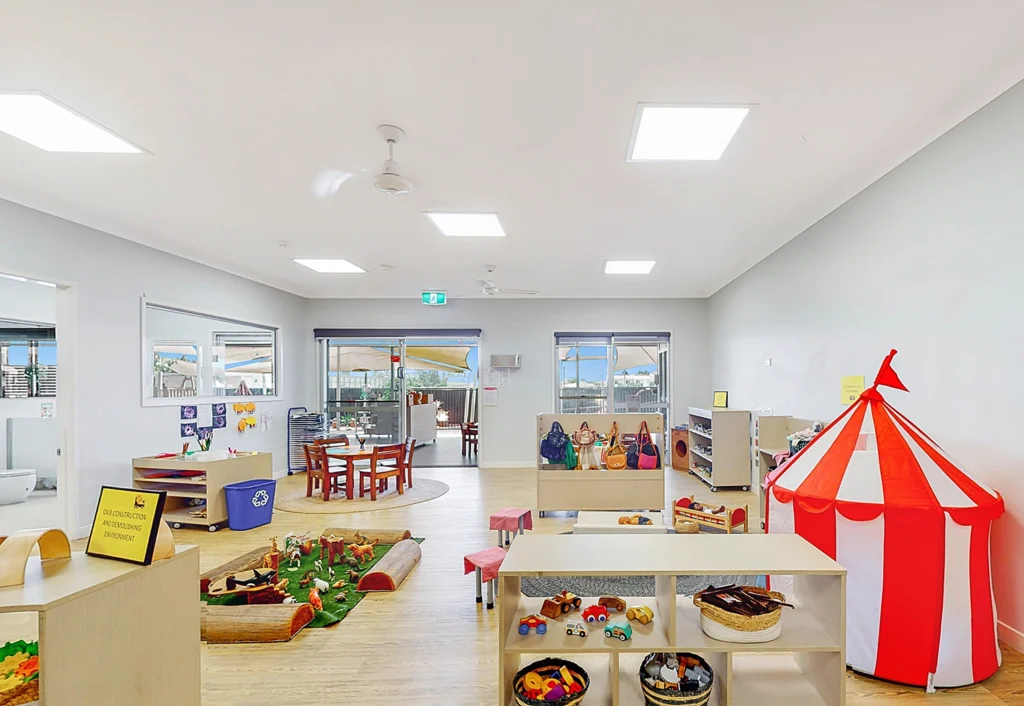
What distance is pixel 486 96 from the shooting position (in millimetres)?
2654

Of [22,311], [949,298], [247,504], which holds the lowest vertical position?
[247,504]

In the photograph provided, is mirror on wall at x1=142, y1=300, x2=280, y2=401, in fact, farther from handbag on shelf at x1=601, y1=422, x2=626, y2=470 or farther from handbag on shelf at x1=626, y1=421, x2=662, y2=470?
handbag on shelf at x1=626, y1=421, x2=662, y2=470

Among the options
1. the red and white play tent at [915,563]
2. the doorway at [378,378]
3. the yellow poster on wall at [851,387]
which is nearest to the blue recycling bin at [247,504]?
the doorway at [378,378]

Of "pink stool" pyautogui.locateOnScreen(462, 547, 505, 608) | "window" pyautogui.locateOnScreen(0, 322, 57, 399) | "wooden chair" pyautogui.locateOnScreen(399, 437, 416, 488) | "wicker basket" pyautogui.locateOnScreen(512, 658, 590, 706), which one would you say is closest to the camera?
"wicker basket" pyautogui.locateOnScreen(512, 658, 590, 706)

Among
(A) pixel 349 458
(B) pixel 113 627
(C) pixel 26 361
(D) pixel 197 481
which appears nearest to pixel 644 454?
(A) pixel 349 458

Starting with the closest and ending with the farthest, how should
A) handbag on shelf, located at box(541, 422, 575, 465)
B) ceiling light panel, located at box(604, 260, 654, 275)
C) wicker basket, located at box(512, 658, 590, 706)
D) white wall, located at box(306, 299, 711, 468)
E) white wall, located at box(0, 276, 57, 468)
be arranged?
wicker basket, located at box(512, 658, 590, 706) < handbag on shelf, located at box(541, 422, 575, 465) < white wall, located at box(0, 276, 57, 468) < ceiling light panel, located at box(604, 260, 654, 275) < white wall, located at box(306, 299, 711, 468)

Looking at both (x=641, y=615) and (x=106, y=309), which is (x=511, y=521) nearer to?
(x=641, y=615)

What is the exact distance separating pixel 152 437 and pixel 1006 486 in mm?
6685

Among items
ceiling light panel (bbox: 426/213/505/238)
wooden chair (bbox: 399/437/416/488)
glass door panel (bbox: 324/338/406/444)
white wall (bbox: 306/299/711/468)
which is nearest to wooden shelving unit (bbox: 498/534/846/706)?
ceiling light panel (bbox: 426/213/505/238)

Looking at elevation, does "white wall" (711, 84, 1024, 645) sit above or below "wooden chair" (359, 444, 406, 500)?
above

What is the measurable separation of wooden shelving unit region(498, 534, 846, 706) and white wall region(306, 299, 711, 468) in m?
6.40

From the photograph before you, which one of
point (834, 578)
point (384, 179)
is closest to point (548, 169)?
point (384, 179)

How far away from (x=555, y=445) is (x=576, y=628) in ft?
10.7

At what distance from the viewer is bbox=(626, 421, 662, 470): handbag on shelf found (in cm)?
506
